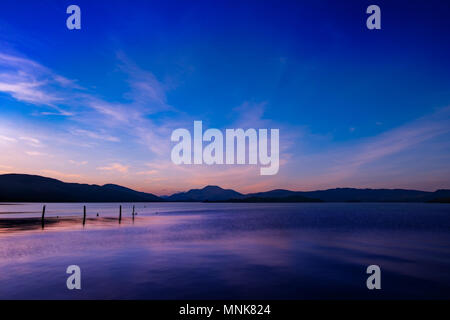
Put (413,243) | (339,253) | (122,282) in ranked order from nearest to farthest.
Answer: (122,282) < (339,253) < (413,243)

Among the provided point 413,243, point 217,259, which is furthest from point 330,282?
point 413,243

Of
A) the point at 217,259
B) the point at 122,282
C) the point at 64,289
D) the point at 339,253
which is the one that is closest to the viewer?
the point at 64,289

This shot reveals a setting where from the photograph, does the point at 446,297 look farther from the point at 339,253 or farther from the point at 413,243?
the point at 413,243

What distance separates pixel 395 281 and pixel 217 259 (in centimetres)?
1270

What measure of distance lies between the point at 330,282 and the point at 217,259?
9.62 m

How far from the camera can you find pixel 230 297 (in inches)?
559

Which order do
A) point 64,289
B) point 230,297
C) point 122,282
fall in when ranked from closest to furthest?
point 230,297, point 64,289, point 122,282
